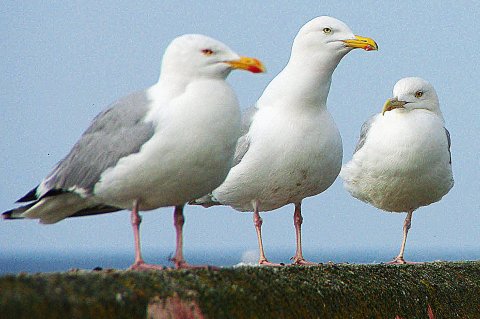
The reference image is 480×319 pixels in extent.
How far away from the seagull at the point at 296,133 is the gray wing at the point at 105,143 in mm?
2173

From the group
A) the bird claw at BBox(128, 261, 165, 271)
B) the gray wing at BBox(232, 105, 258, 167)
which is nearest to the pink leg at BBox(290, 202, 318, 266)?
the gray wing at BBox(232, 105, 258, 167)

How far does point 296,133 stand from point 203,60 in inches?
86.0

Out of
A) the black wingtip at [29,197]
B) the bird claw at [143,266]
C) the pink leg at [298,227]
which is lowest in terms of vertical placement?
the pink leg at [298,227]

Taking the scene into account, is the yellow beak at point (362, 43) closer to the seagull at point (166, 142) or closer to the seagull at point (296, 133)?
the seagull at point (296, 133)

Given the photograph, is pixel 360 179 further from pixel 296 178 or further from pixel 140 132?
pixel 140 132

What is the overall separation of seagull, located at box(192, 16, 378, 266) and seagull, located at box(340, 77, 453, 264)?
1646mm

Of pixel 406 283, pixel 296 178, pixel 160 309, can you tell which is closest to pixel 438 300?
pixel 406 283

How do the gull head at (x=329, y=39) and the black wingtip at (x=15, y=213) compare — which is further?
the gull head at (x=329, y=39)

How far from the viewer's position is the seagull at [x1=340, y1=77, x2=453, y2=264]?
9406 millimetres

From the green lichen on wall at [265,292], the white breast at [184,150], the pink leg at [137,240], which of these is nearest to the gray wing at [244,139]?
the green lichen on wall at [265,292]

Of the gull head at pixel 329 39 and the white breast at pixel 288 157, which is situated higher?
the gull head at pixel 329 39

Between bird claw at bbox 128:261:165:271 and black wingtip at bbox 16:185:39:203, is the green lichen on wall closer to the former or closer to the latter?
bird claw at bbox 128:261:165:271

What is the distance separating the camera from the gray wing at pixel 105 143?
5.52 metres

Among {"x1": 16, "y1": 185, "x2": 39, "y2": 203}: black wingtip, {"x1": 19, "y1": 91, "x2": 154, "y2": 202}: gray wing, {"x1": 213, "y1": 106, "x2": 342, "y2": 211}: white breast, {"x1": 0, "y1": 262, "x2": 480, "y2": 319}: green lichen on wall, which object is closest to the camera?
{"x1": 0, "y1": 262, "x2": 480, "y2": 319}: green lichen on wall
